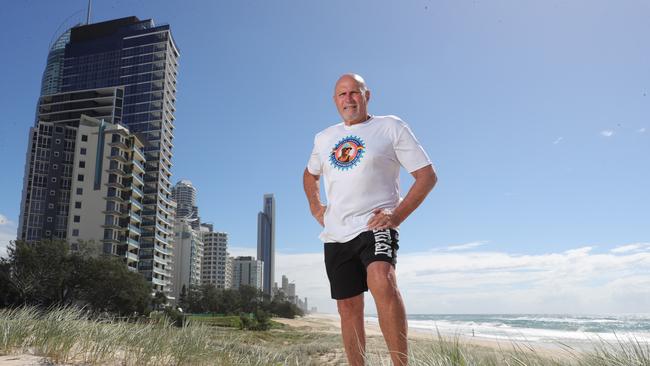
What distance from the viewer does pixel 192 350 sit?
12.0 feet

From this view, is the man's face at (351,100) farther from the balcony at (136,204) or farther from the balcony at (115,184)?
the balcony at (136,204)

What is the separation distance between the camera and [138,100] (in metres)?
81.6

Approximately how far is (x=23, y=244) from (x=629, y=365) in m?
44.5

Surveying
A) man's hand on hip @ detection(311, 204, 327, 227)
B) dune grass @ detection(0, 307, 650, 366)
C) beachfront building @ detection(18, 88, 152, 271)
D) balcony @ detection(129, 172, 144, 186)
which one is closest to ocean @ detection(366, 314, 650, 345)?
dune grass @ detection(0, 307, 650, 366)

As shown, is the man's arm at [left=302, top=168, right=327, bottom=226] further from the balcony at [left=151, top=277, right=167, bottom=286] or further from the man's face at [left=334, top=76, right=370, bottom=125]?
the balcony at [left=151, top=277, right=167, bottom=286]

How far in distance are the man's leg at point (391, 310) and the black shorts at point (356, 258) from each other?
7cm

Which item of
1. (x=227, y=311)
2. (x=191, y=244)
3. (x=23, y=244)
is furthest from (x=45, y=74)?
(x=23, y=244)

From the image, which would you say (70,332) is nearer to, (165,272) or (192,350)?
(192,350)

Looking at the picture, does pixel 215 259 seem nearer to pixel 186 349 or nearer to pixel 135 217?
pixel 135 217

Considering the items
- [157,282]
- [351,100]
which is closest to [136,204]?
[157,282]

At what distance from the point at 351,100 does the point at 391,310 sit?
1202 millimetres

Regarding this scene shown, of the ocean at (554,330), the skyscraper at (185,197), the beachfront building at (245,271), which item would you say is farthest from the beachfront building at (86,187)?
the skyscraper at (185,197)

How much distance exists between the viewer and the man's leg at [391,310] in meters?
2.37

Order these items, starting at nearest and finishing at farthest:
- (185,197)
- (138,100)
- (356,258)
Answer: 1. (356,258)
2. (138,100)
3. (185,197)
